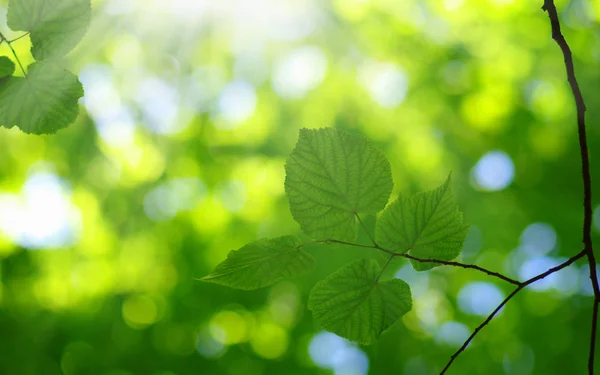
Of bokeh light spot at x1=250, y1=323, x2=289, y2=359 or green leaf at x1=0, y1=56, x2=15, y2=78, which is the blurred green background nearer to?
bokeh light spot at x1=250, y1=323, x2=289, y2=359

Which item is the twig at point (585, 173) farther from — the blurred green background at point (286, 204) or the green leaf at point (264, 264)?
the blurred green background at point (286, 204)

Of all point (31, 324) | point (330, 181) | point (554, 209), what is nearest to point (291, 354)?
point (31, 324)

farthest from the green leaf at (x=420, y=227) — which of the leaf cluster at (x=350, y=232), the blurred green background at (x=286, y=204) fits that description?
the blurred green background at (x=286, y=204)

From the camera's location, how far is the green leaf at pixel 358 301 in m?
0.42

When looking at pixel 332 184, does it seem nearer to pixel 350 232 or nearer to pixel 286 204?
pixel 350 232

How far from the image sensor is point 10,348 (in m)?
4.74

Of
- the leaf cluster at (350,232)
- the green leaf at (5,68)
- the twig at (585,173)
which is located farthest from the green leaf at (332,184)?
the green leaf at (5,68)

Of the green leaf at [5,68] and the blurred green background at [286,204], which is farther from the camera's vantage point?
the blurred green background at [286,204]

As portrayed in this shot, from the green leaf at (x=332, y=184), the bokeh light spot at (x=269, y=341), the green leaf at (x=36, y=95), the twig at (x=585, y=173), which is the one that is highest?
the twig at (x=585, y=173)

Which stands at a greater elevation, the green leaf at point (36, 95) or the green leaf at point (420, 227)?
the green leaf at point (420, 227)

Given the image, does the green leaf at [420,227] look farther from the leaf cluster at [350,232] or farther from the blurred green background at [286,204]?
the blurred green background at [286,204]

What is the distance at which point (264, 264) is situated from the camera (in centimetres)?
41

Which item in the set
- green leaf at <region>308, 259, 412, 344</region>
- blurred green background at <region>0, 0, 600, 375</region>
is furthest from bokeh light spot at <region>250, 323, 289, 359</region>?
green leaf at <region>308, 259, 412, 344</region>

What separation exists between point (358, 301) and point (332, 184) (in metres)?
0.10
